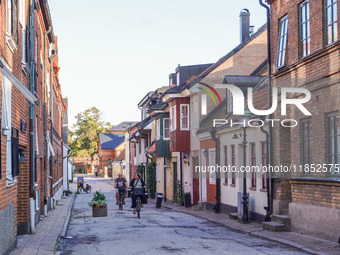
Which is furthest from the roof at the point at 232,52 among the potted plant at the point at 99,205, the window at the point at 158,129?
the potted plant at the point at 99,205

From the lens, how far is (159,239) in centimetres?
1370

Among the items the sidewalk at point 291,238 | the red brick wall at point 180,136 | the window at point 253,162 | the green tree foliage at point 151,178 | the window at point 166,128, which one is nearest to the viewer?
the sidewalk at point 291,238

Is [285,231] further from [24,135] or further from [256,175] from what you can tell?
[24,135]

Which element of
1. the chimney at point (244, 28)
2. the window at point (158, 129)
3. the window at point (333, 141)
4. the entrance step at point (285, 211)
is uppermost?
the chimney at point (244, 28)

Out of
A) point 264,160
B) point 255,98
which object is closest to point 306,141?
point 264,160

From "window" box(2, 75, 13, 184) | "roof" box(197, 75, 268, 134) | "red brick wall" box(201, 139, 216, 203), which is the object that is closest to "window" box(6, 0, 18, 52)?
"window" box(2, 75, 13, 184)

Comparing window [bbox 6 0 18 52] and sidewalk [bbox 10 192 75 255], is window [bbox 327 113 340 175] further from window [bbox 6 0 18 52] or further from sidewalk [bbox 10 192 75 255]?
window [bbox 6 0 18 52]

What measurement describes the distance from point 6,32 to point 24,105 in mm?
3648

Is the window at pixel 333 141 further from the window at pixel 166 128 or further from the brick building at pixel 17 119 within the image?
the window at pixel 166 128

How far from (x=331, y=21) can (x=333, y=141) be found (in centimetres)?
277

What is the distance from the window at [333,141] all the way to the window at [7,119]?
7148 millimetres

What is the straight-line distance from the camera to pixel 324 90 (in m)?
13.2

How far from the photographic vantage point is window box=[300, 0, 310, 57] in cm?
1431

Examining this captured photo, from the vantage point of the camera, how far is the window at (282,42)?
15773 mm
